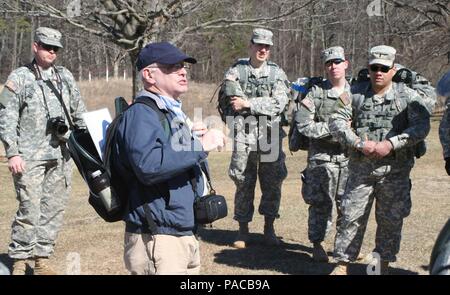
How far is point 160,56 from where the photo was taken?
3740 millimetres

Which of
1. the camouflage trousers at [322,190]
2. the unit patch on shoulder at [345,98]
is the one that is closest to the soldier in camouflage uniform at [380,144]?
the unit patch on shoulder at [345,98]

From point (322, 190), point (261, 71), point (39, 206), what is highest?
point (261, 71)

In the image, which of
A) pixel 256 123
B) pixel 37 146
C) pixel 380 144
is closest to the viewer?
pixel 380 144

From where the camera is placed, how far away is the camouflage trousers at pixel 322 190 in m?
6.55

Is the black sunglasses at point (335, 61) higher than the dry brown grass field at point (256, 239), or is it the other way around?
the black sunglasses at point (335, 61)

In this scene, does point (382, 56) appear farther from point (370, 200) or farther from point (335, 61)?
point (370, 200)

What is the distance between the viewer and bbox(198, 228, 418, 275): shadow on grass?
6.38m

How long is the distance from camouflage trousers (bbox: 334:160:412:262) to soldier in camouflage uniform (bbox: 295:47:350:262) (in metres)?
0.88

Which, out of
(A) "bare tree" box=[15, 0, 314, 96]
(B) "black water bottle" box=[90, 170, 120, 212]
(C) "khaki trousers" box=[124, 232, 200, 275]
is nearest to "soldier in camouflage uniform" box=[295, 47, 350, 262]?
(C) "khaki trousers" box=[124, 232, 200, 275]

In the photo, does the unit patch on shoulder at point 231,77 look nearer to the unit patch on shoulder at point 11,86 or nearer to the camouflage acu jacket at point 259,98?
the camouflage acu jacket at point 259,98

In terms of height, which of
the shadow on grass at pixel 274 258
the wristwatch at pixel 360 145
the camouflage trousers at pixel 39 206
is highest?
the wristwatch at pixel 360 145

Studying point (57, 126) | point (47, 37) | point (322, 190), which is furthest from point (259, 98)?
point (47, 37)

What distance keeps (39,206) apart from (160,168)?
2.89m
